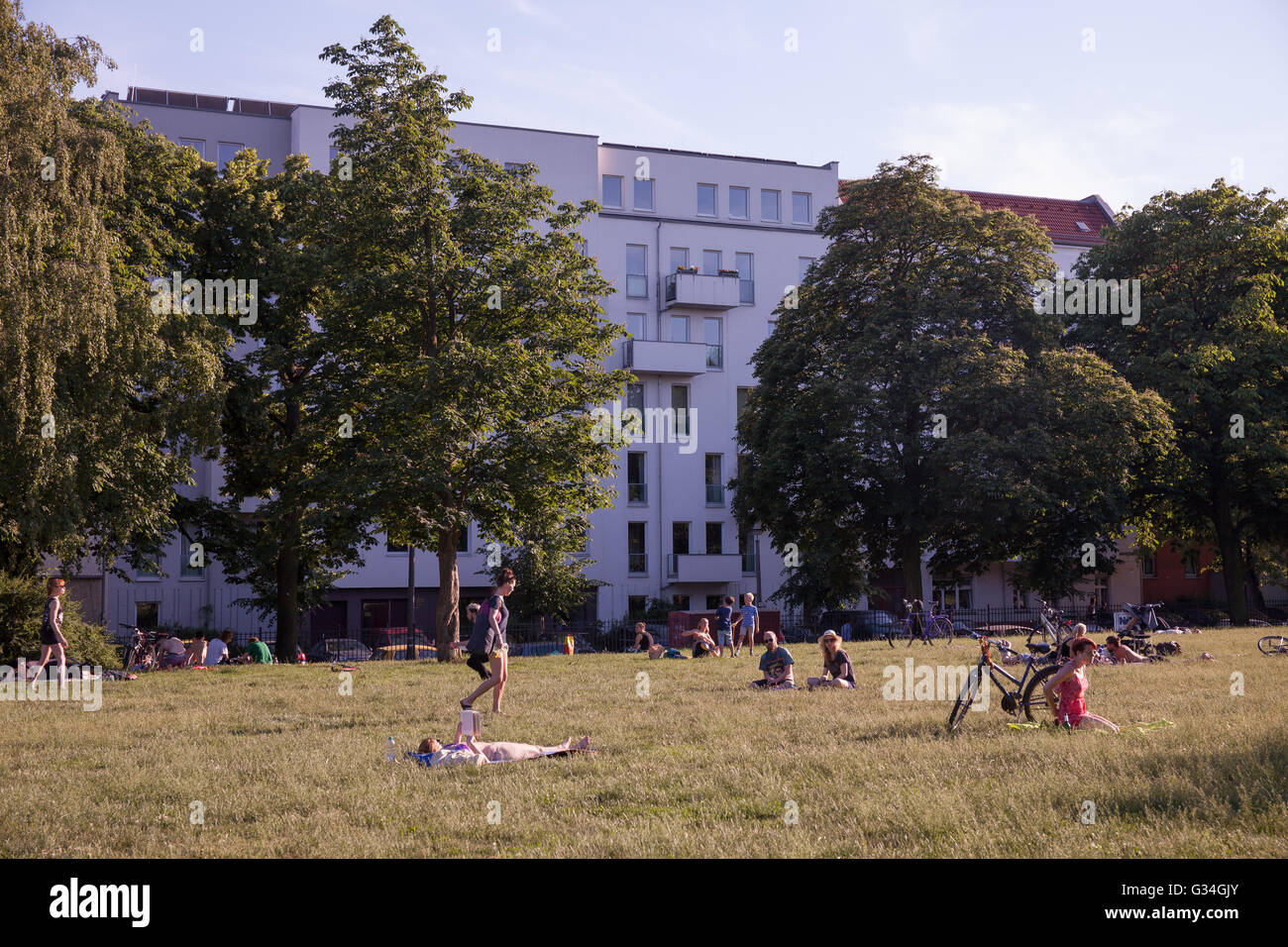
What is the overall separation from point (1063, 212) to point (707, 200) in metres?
24.6

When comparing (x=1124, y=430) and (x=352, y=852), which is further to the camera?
(x=1124, y=430)

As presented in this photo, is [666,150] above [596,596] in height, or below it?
above

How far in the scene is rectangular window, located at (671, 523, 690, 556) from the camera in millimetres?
58656

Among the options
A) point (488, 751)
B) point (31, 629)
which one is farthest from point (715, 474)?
point (488, 751)

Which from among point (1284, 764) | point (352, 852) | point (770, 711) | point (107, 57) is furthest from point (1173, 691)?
point (107, 57)

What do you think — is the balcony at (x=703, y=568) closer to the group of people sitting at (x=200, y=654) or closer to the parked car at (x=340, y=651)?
the parked car at (x=340, y=651)

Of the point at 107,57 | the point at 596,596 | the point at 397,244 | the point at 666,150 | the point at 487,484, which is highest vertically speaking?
the point at 666,150

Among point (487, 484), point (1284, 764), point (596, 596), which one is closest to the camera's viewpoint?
point (1284, 764)

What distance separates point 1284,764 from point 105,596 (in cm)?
4928

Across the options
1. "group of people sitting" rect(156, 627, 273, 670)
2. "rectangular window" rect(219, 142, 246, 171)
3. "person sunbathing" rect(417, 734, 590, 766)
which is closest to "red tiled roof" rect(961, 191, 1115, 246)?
"rectangular window" rect(219, 142, 246, 171)

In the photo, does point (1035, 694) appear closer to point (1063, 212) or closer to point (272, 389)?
point (272, 389)

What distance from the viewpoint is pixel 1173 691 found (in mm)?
17047

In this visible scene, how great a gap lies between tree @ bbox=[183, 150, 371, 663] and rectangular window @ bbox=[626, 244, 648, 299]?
23.4 metres

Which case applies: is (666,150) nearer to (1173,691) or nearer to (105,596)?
(105,596)
